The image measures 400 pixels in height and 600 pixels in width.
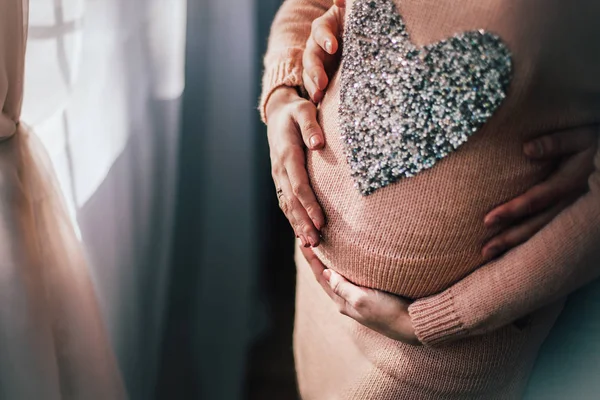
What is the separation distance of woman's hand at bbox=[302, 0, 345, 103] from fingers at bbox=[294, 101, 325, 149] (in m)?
0.02

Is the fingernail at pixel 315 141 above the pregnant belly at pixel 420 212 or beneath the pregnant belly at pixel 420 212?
above

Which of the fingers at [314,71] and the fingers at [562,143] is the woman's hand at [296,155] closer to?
the fingers at [314,71]

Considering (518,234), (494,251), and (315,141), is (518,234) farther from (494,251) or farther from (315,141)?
(315,141)

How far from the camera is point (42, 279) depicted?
2.74 ft

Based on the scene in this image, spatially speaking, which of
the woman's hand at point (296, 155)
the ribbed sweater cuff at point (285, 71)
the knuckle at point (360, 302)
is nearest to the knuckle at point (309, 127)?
the woman's hand at point (296, 155)

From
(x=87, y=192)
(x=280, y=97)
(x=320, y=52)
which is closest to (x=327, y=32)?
(x=320, y=52)

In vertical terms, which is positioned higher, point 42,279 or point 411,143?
point 411,143

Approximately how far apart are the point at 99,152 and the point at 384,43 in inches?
22.2

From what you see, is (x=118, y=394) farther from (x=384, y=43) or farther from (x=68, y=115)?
(x=384, y=43)

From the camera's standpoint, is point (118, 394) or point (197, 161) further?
point (197, 161)

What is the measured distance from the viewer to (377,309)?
663 millimetres

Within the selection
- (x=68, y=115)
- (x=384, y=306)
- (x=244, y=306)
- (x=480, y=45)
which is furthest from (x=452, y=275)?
(x=68, y=115)

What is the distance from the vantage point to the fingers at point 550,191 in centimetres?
52

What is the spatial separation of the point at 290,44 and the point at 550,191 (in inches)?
17.6
